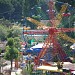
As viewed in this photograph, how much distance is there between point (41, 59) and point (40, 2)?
94.9ft

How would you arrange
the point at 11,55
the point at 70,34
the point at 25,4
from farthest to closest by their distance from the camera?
the point at 25,4
the point at 70,34
the point at 11,55

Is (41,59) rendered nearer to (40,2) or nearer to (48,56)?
(48,56)

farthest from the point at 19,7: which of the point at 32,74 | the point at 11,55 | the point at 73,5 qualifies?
the point at 32,74

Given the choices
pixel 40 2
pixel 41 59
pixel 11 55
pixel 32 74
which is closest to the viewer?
pixel 32 74

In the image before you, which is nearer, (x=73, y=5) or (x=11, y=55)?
(x=11, y=55)

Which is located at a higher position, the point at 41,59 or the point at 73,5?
the point at 73,5

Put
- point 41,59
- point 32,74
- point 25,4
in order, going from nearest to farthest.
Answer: point 32,74 → point 41,59 → point 25,4

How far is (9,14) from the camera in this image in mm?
49625

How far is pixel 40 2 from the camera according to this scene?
50.4 meters

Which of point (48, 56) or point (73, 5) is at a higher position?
point (73, 5)

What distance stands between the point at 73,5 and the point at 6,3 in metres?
22.2

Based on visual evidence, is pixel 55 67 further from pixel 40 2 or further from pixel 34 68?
pixel 40 2

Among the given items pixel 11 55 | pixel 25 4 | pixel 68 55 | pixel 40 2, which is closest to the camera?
pixel 11 55

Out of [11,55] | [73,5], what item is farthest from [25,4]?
[11,55]
